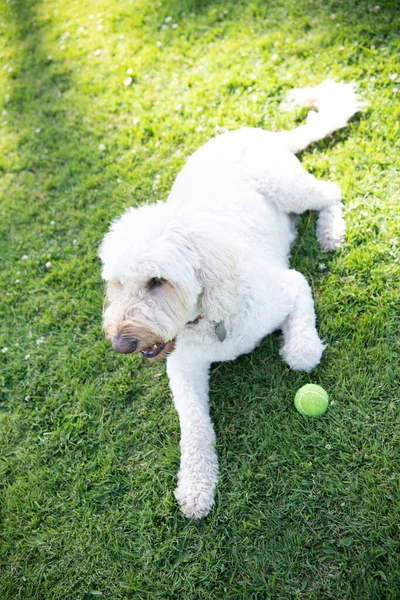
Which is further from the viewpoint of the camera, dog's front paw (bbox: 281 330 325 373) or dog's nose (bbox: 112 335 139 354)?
dog's front paw (bbox: 281 330 325 373)

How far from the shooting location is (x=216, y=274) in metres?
2.54

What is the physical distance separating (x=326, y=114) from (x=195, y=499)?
3598 mm

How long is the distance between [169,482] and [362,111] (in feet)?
12.5

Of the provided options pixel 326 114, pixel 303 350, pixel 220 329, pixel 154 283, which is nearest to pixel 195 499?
pixel 220 329

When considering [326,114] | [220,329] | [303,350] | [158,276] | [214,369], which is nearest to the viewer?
[158,276]

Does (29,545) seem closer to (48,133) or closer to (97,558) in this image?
(97,558)

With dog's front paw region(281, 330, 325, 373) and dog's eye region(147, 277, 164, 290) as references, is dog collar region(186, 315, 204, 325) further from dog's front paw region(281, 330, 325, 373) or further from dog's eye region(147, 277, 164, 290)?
dog's front paw region(281, 330, 325, 373)

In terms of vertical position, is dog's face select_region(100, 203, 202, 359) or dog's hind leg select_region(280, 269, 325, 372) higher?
dog's face select_region(100, 203, 202, 359)

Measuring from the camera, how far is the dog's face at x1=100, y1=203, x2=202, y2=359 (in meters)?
2.45

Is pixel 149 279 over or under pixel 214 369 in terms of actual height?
over

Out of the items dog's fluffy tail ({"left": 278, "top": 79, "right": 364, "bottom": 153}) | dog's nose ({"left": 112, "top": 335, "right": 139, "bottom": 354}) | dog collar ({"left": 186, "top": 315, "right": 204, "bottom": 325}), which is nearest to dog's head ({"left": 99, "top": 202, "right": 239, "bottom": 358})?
dog's nose ({"left": 112, "top": 335, "right": 139, "bottom": 354})

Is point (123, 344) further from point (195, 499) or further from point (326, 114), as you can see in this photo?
point (326, 114)

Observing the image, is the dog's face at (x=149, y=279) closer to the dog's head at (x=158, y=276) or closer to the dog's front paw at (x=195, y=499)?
the dog's head at (x=158, y=276)

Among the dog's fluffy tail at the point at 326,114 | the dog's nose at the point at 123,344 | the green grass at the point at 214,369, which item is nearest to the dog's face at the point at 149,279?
the dog's nose at the point at 123,344
